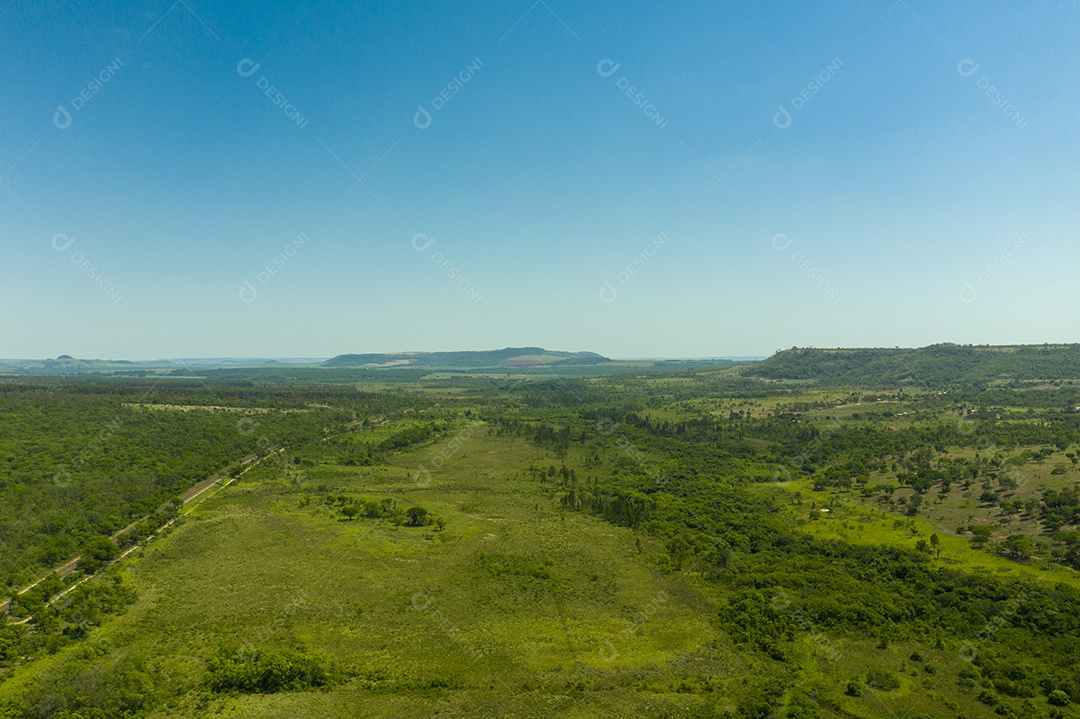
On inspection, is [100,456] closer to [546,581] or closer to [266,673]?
[266,673]

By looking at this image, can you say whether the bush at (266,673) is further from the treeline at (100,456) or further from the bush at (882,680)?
the bush at (882,680)

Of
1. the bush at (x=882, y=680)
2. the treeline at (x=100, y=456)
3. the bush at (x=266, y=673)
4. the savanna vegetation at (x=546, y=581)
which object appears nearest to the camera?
the savanna vegetation at (x=546, y=581)

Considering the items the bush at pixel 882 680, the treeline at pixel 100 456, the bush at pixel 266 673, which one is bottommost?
the bush at pixel 882 680

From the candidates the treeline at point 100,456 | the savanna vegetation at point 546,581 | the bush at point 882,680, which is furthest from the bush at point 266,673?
the bush at point 882,680

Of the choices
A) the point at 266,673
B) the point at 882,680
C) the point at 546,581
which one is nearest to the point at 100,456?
the point at 266,673

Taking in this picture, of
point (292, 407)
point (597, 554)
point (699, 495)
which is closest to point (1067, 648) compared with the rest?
point (597, 554)

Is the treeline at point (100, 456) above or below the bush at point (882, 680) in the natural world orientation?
above

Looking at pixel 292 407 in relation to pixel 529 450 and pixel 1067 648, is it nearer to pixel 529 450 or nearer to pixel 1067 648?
pixel 529 450

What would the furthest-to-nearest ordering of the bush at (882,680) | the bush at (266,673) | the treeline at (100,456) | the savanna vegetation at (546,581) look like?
1. the treeline at (100,456)
2. the bush at (882,680)
3. the bush at (266,673)
4. the savanna vegetation at (546,581)

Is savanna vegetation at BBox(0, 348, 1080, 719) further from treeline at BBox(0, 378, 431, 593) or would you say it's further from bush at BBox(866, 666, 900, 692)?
treeline at BBox(0, 378, 431, 593)

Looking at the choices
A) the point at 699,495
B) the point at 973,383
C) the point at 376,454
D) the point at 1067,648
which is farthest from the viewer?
the point at 973,383

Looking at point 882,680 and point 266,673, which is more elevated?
point 266,673
